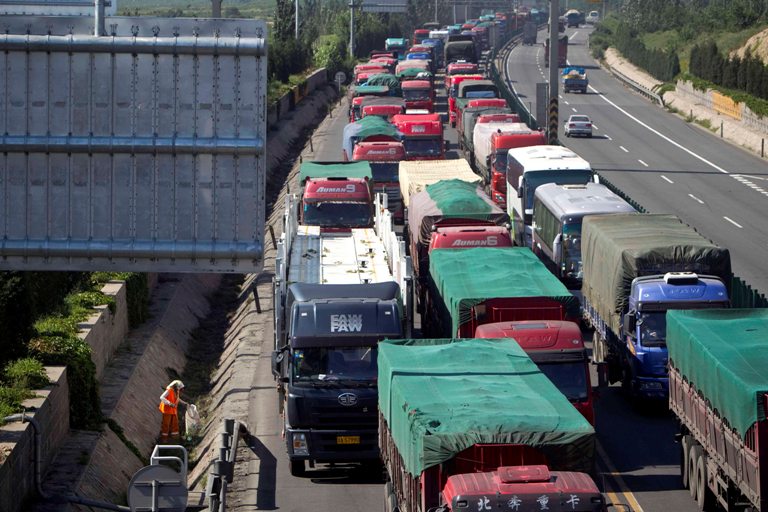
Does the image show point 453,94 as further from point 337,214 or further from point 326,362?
point 326,362

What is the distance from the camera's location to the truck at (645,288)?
2481 cm

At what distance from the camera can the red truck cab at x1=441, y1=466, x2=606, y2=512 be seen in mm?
13906

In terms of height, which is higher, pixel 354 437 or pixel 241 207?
pixel 241 207

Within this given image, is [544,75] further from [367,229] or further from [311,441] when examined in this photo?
[311,441]

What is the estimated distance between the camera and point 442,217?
33.1 meters

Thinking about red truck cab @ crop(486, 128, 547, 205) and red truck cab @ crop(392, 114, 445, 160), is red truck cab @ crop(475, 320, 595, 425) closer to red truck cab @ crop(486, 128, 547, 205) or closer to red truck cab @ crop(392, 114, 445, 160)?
red truck cab @ crop(486, 128, 547, 205)

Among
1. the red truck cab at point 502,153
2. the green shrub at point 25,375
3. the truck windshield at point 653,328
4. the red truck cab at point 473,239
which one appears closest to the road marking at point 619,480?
the truck windshield at point 653,328

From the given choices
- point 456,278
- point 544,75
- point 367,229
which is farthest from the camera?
point 544,75

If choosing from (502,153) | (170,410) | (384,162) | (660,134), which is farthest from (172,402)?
(660,134)

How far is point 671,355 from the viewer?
69.9 feet

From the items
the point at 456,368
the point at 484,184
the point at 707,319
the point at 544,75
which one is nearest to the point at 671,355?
the point at 707,319

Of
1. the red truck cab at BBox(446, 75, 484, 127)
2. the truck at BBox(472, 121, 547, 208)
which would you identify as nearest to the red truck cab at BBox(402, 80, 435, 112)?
the red truck cab at BBox(446, 75, 484, 127)

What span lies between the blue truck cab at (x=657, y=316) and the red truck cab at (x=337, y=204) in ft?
28.8

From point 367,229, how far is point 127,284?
19.6 ft
